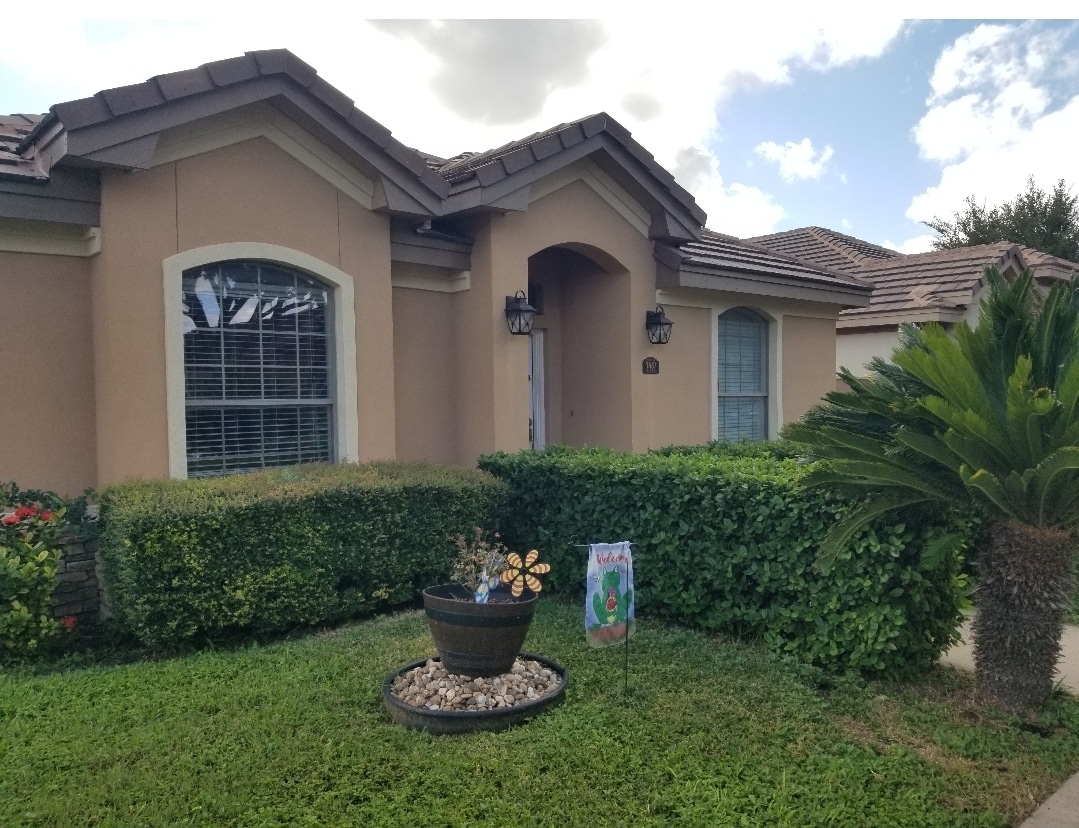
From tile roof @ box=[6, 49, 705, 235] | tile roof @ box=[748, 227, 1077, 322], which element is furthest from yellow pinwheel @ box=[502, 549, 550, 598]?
tile roof @ box=[748, 227, 1077, 322]

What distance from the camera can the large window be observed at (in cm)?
727

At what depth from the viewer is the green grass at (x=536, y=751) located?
3.77 metres

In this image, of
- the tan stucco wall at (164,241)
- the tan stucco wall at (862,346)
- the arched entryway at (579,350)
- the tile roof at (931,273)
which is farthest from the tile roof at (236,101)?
the tan stucco wall at (862,346)

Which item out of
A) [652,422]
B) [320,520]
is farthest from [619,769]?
[652,422]

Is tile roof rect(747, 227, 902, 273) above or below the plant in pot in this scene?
above

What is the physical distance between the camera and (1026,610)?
5000mm

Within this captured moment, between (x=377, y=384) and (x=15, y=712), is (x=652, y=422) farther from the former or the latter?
(x=15, y=712)

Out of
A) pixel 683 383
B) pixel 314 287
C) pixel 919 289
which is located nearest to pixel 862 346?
pixel 919 289

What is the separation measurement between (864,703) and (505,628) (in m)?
2.28

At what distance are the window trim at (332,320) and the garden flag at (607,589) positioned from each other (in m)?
3.35

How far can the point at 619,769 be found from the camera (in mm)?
4145

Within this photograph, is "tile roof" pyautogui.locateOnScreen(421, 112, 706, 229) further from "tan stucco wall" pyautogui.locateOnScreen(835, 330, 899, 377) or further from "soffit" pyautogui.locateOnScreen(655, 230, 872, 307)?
"tan stucco wall" pyautogui.locateOnScreen(835, 330, 899, 377)

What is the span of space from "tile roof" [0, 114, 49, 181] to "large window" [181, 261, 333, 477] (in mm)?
1337

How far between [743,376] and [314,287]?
6607mm
